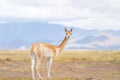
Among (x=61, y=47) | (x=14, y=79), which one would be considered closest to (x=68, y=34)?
(x=61, y=47)

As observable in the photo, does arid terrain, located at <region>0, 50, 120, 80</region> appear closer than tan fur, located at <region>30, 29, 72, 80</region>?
No

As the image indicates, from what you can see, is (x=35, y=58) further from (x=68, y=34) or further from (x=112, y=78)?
(x=112, y=78)

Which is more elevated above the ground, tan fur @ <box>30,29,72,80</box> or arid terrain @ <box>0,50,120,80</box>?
tan fur @ <box>30,29,72,80</box>

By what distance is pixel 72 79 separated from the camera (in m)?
25.3

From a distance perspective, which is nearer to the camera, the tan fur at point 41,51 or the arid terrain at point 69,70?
the tan fur at point 41,51

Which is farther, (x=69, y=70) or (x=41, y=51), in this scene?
(x=69, y=70)

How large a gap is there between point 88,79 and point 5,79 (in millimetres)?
5383

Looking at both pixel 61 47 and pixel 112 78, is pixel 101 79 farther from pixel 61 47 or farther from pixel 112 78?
pixel 61 47

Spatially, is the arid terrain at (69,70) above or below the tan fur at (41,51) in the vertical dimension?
below

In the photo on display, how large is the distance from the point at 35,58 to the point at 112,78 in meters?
5.60

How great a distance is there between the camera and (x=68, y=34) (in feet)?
85.0

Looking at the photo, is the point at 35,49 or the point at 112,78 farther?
the point at 112,78

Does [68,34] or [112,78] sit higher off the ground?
[68,34]

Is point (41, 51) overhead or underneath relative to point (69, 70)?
overhead
